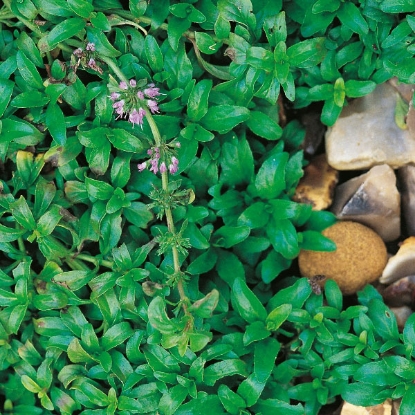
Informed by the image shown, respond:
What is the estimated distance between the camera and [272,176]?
2674mm

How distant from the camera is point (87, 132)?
2500 mm

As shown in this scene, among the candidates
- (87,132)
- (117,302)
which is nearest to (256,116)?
(87,132)

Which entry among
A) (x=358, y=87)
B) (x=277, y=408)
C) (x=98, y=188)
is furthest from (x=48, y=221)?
(x=358, y=87)

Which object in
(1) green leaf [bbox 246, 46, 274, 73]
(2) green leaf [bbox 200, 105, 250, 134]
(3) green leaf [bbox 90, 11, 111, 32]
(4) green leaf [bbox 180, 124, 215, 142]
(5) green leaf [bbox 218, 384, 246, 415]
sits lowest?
(5) green leaf [bbox 218, 384, 246, 415]

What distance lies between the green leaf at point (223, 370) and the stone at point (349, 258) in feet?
1.85

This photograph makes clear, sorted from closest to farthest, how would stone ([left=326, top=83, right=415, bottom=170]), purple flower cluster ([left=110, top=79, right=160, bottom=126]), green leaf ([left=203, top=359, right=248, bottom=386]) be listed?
purple flower cluster ([left=110, top=79, right=160, bottom=126]), green leaf ([left=203, top=359, right=248, bottom=386]), stone ([left=326, top=83, right=415, bottom=170])

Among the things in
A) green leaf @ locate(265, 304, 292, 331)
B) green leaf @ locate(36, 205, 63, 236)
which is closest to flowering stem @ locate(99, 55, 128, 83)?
green leaf @ locate(36, 205, 63, 236)

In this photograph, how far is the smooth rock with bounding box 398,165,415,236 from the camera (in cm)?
292

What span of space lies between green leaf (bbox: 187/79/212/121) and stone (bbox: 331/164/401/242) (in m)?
0.83

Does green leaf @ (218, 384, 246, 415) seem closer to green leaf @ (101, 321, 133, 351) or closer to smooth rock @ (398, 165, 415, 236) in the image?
green leaf @ (101, 321, 133, 351)

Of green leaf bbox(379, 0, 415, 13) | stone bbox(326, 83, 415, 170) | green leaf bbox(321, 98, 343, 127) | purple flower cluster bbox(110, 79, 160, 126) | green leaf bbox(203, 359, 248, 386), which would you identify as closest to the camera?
purple flower cluster bbox(110, 79, 160, 126)

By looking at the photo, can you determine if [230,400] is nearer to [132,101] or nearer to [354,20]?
[132,101]

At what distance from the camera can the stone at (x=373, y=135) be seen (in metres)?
2.86

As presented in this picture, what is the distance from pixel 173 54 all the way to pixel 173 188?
0.57 metres
